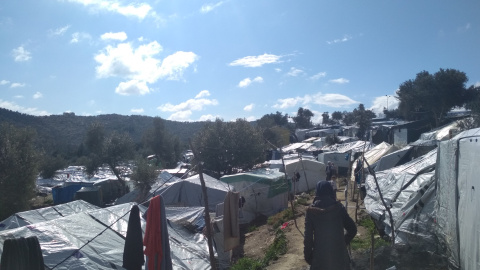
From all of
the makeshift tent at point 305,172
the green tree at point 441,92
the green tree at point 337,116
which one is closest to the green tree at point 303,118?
the green tree at point 337,116

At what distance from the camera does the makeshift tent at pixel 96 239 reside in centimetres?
884

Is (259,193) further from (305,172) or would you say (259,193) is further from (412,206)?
(412,206)

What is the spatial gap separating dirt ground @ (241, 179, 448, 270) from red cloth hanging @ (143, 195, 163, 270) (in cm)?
349

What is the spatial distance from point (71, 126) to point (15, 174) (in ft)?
206

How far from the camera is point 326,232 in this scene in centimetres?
466

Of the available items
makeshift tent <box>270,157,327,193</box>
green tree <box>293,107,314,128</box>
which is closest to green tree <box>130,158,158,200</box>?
makeshift tent <box>270,157,327,193</box>

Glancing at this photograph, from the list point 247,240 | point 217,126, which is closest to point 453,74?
point 217,126

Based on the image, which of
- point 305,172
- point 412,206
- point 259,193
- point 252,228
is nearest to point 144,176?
point 259,193

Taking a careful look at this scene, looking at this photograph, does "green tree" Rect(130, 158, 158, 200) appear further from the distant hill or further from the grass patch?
the distant hill

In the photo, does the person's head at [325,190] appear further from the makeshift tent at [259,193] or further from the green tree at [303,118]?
the green tree at [303,118]

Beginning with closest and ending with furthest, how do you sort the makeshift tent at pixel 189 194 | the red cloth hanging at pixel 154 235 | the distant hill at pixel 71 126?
the red cloth hanging at pixel 154 235
the makeshift tent at pixel 189 194
the distant hill at pixel 71 126

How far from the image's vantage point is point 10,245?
5309mm

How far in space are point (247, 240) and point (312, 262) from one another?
1204 cm

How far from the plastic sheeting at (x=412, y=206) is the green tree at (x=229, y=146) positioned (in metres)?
22.9
